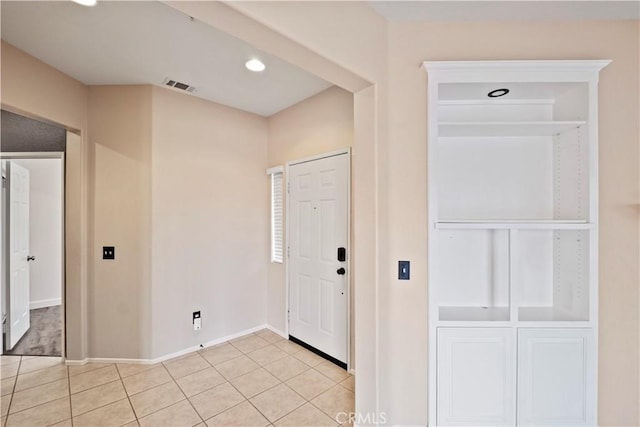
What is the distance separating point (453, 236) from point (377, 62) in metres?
1.19

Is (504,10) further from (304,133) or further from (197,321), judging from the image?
(197,321)

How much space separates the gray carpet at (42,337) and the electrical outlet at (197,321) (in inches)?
53.0

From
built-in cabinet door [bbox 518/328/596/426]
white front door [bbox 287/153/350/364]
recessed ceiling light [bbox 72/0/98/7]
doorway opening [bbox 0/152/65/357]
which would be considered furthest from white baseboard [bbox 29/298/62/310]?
built-in cabinet door [bbox 518/328/596/426]

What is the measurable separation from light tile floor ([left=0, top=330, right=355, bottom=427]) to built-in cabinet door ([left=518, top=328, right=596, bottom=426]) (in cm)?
114

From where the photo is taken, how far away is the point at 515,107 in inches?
72.2

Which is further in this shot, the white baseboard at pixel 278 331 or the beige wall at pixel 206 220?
the white baseboard at pixel 278 331

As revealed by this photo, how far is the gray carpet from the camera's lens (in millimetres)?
2842

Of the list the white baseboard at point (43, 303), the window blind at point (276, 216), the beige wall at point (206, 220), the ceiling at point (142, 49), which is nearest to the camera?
the ceiling at point (142, 49)

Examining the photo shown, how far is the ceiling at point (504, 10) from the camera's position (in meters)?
1.54

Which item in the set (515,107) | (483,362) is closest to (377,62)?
(515,107)

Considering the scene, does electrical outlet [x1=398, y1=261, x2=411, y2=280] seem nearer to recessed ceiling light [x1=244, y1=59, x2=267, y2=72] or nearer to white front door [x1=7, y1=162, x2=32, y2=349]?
recessed ceiling light [x1=244, y1=59, x2=267, y2=72]

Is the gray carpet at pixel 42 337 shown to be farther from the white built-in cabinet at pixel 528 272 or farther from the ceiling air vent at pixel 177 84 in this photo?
the white built-in cabinet at pixel 528 272

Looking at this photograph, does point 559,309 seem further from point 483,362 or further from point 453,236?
point 453,236

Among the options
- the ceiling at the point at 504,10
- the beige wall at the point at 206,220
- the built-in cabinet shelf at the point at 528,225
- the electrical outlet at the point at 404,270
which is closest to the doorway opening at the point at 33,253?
the beige wall at the point at 206,220
